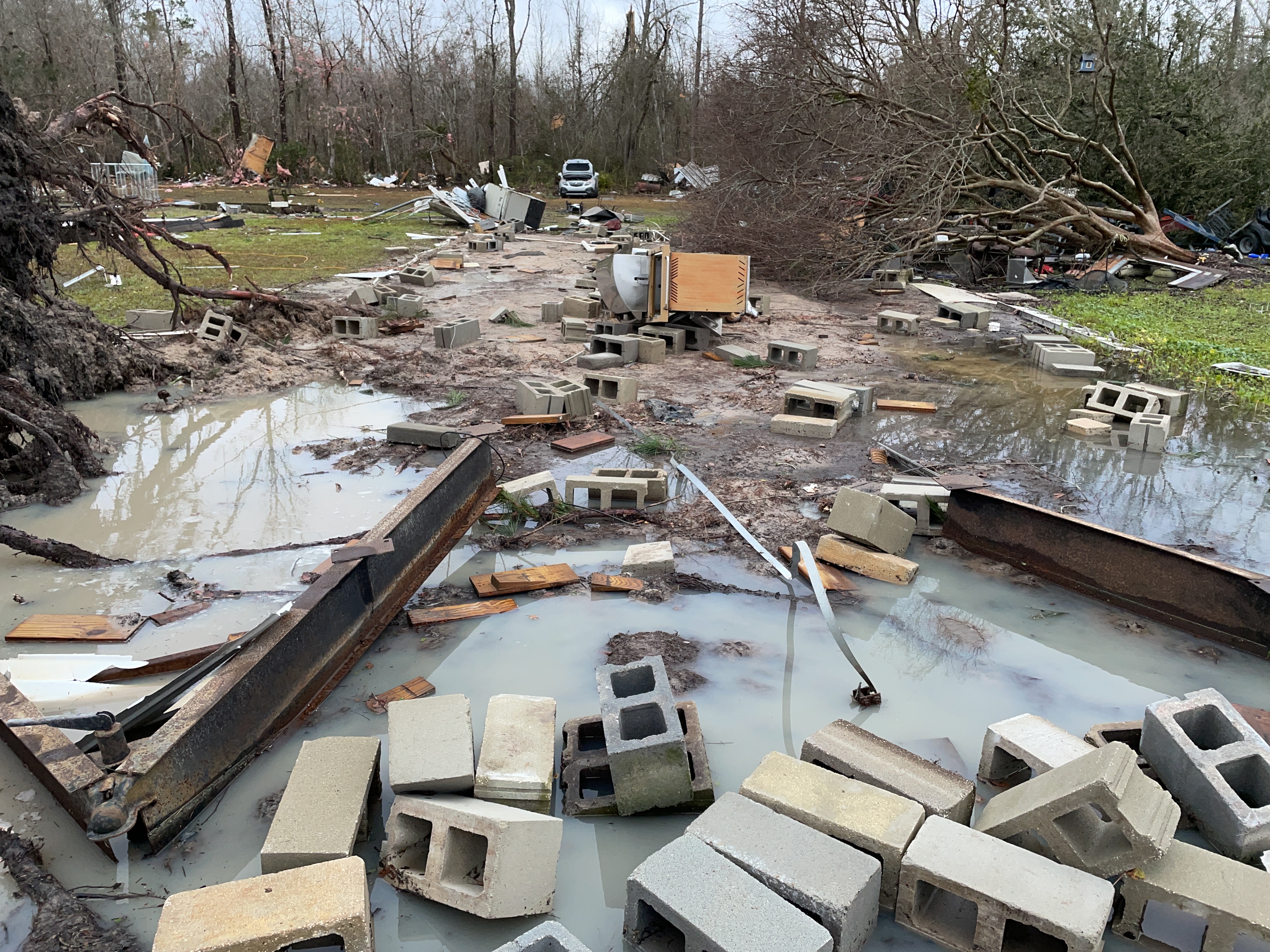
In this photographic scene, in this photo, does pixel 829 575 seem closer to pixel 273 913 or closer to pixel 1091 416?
pixel 273 913

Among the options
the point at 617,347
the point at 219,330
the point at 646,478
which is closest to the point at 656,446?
the point at 646,478

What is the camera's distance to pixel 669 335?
9992 mm

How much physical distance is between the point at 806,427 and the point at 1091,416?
2.56m

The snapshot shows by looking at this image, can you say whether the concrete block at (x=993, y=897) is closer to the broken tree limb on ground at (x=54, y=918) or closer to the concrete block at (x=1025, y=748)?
the concrete block at (x=1025, y=748)

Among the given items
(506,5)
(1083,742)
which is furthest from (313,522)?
(506,5)

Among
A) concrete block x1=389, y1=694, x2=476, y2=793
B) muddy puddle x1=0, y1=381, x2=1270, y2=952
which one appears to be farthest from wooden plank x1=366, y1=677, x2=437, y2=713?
concrete block x1=389, y1=694, x2=476, y2=793

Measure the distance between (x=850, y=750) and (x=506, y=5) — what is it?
39.4 m

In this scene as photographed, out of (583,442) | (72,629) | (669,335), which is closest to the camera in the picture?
(72,629)

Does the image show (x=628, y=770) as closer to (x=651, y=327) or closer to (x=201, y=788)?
(x=201, y=788)

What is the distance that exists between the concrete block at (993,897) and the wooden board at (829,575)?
203 cm

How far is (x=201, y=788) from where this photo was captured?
291 centimetres

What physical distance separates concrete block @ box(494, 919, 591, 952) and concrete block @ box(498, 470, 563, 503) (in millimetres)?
3448

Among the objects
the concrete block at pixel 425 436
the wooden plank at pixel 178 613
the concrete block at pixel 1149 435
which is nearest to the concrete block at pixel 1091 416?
the concrete block at pixel 1149 435

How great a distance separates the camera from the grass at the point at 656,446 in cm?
660
